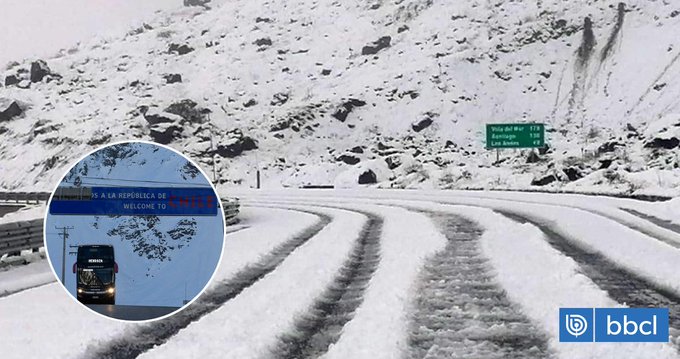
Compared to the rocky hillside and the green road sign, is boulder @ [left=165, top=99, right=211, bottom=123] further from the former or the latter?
the green road sign

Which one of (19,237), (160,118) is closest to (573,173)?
(19,237)

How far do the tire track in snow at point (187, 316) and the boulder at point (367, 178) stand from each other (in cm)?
2917

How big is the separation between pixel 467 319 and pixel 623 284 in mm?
2476

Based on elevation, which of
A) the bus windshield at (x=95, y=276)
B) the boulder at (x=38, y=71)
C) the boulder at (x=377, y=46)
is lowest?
the bus windshield at (x=95, y=276)

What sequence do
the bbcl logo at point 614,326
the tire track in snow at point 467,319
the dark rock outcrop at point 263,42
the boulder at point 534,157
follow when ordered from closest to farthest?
the bbcl logo at point 614,326, the tire track in snow at point 467,319, the boulder at point 534,157, the dark rock outcrop at point 263,42

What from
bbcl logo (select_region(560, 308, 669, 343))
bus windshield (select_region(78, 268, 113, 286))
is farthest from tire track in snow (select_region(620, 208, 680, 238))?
bus windshield (select_region(78, 268, 113, 286))

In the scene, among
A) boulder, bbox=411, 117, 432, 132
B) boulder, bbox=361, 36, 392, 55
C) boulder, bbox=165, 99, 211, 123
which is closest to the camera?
boulder, bbox=411, 117, 432, 132

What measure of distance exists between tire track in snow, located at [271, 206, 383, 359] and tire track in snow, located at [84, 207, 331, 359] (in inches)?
38.7

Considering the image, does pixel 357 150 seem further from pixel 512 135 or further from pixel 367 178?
pixel 512 135

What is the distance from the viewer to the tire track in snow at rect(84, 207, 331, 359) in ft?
15.1

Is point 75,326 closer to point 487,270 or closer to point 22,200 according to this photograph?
point 487,270

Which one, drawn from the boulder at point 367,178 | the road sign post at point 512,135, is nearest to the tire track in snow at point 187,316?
the boulder at point 367,178

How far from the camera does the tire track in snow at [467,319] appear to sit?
4.54m

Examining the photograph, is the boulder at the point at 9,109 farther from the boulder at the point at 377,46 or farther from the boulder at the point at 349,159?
the boulder at the point at 377,46
